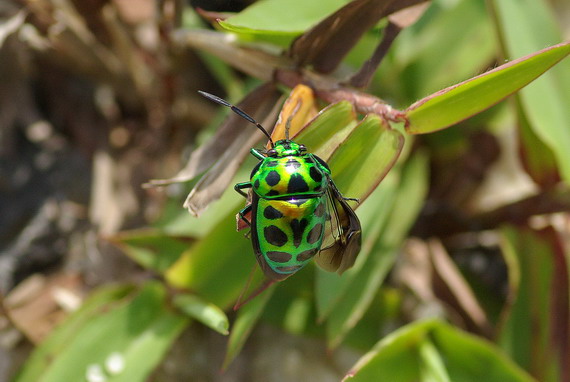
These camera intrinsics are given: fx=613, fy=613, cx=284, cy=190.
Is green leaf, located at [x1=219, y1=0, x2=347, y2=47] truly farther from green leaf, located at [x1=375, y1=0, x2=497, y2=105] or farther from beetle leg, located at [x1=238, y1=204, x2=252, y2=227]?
green leaf, located at [x1=375, y1=0, x2=497, y2=105]

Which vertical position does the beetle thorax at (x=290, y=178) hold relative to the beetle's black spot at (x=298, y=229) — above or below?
above

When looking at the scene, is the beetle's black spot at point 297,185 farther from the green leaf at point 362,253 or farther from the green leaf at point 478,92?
the green leaf at point 362,253

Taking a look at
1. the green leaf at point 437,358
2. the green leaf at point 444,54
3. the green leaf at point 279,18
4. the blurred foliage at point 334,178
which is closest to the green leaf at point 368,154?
the blurred foliage at point 334,178

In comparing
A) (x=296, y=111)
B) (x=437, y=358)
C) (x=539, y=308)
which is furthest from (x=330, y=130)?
(x=539, y=308)

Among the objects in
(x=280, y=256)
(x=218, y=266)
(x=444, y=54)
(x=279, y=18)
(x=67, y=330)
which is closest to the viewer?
(x=280, y=256)

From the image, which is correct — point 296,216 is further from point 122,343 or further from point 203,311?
point 122,343

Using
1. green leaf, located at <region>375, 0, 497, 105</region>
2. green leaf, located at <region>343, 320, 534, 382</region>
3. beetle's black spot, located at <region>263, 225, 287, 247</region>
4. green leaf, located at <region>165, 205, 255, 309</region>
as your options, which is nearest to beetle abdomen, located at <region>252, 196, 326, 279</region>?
beetle's black spot, located at <region>263, 225, 287, 247</region>
